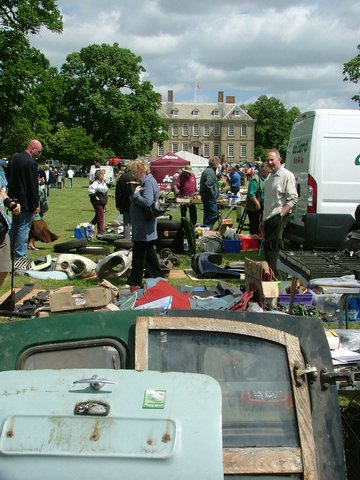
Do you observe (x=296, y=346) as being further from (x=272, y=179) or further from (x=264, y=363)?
(x=272, y=179)

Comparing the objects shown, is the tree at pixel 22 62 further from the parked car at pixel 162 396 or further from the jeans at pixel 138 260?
the parked car at pixel 162 396

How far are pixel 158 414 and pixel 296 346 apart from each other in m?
0.75

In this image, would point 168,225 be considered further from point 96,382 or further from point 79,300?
point 96,382

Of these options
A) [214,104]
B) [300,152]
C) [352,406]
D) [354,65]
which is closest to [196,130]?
[214,104]

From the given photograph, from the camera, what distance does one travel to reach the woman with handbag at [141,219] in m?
7.91

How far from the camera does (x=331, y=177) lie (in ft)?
35.0

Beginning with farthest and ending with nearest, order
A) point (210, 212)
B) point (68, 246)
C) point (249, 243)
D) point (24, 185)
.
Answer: point (210, 212) < point (249, 243) < point (68, 246) < point (24, 185)

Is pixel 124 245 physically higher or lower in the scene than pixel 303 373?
lower

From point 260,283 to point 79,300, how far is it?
75.1 inches

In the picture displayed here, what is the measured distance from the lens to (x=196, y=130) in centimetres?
13138

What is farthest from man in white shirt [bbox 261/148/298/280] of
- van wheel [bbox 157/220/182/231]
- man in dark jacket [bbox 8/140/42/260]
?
man in dark jacket [bbox 8/140/42/260]

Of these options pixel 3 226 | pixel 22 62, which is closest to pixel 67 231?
pixel 3 226

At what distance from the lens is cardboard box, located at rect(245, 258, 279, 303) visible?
21.9 feet

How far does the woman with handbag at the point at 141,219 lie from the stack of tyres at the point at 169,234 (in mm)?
3239
